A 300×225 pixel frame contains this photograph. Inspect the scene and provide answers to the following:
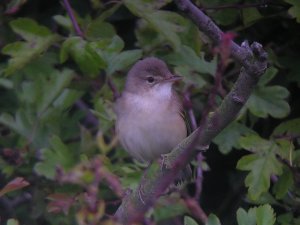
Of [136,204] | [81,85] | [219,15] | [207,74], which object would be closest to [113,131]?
[81,85]

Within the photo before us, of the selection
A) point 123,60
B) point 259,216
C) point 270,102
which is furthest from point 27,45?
point 259,216

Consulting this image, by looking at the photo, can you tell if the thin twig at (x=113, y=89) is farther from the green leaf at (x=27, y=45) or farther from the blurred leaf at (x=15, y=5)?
the blurred leaf at (x=15, y=5)

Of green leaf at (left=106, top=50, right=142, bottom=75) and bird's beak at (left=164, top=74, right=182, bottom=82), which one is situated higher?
green leaf at (left=106, top=50, right=142, bottom=75)

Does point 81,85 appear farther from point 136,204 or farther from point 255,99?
point 136,204

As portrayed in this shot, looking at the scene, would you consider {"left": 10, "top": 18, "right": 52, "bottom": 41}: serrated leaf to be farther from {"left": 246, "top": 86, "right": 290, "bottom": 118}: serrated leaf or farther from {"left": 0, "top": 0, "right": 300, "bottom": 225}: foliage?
{"left": 246, "top": 86, "right": 290, "bottom": 118}: serrated leaf

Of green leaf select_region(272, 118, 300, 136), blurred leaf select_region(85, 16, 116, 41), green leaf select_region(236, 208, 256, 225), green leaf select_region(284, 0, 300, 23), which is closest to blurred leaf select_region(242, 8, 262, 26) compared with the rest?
green leaf select_region(284, 0, 300, 23)

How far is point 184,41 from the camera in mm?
3809

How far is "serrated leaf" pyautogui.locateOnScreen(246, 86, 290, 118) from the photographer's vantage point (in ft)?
12.6

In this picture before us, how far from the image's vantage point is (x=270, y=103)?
Result: 3875 mm

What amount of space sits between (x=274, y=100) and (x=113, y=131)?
0.99 meters

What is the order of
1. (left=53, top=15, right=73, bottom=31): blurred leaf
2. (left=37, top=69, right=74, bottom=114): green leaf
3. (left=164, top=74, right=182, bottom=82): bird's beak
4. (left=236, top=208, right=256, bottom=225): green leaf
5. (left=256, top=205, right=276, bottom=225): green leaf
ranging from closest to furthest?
1. (left=256, top=205, right=276, bottom=225): green leaf
2. (left=236, top=208, right=256, bottom=225): green leaf
3. (left=164, top=74, right=182, bottom=82): bird's beak
4. (left=53, top=15, right=73, bottom=31): blurred leaf
5. (left=37, top=69, right=74, bottom=114): green leaf

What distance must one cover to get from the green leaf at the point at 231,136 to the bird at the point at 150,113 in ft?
0.67

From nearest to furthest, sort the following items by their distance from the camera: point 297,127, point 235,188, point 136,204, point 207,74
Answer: point 136,204
point 297,127
point 207,74
point 235,188

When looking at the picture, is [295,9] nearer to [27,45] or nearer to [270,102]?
[270,102]
